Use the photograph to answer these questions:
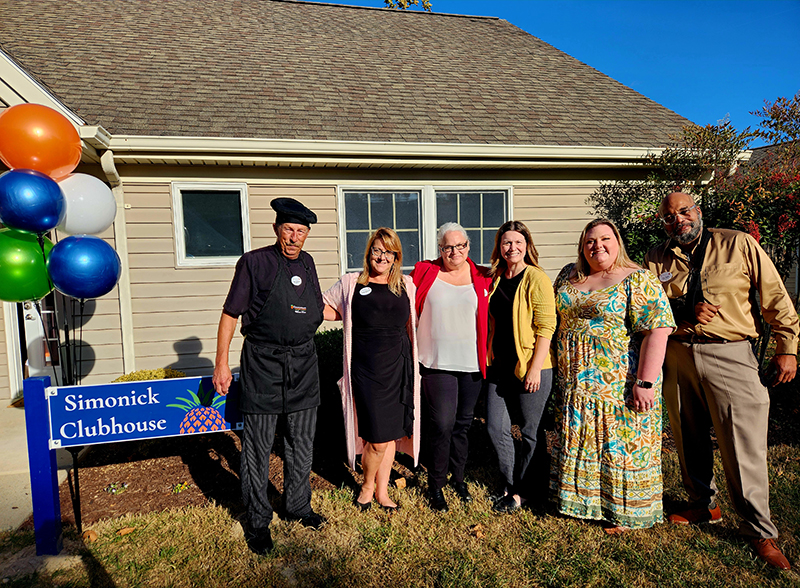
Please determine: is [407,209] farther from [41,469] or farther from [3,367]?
[3,367]

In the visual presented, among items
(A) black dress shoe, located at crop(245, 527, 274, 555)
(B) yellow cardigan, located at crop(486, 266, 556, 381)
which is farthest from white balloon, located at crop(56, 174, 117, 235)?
(B) yellow cardigan, located at crop(486, 266, 556, 381)

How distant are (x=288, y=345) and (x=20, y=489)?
110 inches

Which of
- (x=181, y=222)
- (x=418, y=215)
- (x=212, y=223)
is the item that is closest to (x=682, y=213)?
(x=418, y=215)

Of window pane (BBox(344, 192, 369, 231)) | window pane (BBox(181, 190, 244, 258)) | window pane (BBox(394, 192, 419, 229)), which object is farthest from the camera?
window pane (BBox(394, 192, 419, 229))

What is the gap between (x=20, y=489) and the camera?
373cm

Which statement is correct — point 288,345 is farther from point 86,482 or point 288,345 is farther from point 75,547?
point 86,482

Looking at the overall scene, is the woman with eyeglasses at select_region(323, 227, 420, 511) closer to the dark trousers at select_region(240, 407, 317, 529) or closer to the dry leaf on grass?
the dark trousers at select_region(240, 407, 317, 529)

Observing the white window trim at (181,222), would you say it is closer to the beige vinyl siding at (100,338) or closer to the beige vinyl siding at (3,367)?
the beige vinyl siding at (100,338)

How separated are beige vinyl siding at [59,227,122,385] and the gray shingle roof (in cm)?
203

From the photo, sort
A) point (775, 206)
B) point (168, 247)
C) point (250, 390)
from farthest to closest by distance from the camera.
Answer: point (168, 247)
point (775, 206)
point (250, 390)

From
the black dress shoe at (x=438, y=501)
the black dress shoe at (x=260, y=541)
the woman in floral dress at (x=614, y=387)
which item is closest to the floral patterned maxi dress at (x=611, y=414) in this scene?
the woman in floral dress at (x=614, y=387)

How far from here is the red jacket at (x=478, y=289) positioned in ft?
10.3

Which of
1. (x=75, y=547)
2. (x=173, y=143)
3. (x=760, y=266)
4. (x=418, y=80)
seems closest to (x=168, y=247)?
(x=173, y=143)

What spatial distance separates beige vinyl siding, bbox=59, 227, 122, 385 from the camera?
5492 mm
